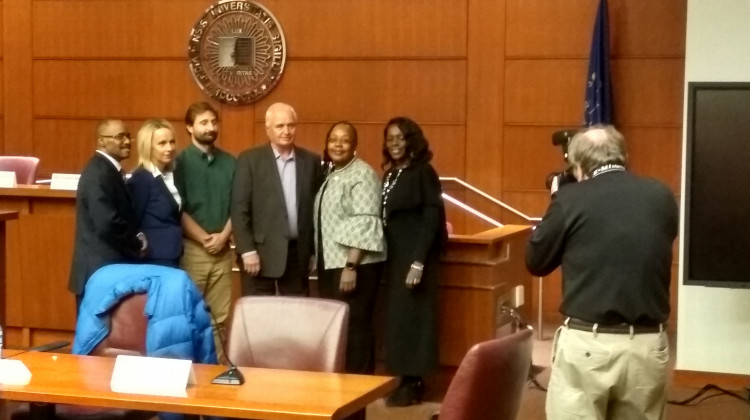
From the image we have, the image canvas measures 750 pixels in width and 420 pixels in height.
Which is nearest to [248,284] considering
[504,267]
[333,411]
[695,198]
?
[504,267]

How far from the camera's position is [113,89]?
9367mm

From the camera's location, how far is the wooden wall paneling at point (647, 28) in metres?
7.94

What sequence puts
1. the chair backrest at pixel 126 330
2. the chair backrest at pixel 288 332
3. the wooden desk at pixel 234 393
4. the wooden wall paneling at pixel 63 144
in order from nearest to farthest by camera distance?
the wooden desk at pixel 234 393
the chair backrest at pixel 288 332
the chair backrest at pixel 126 330
the wooden wall paneling at pixel 63 144

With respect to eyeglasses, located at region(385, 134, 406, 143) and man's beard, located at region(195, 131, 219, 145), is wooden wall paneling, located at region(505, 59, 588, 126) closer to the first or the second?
eyeglasses, located at region(385, 134, 406, 143)

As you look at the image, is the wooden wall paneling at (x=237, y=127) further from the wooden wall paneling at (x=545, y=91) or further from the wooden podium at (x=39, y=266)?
the wooden podium at (x=39, y=266)

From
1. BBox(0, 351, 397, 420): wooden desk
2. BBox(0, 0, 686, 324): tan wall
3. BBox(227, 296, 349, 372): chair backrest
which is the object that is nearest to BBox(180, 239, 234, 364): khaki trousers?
BBox(227, 296, 349, 372): chair backrest

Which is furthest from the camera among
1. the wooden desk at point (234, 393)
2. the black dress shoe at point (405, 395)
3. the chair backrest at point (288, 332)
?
the black dress shoe at point (405, 395)

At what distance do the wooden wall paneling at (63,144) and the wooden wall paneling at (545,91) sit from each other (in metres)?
3.46

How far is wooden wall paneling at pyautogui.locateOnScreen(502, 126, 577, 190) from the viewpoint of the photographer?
8.34 metres

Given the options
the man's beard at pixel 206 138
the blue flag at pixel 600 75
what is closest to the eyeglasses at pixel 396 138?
the man's beard at pixel 206 138

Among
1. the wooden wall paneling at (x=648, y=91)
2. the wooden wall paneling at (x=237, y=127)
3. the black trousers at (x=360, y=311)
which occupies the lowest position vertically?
the black trousers at (x=360, y=311)

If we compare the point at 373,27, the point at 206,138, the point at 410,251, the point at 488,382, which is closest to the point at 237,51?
the point at 373,27

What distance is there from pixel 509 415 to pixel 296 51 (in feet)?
19.9

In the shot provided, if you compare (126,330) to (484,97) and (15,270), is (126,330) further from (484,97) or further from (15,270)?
(484,97)
